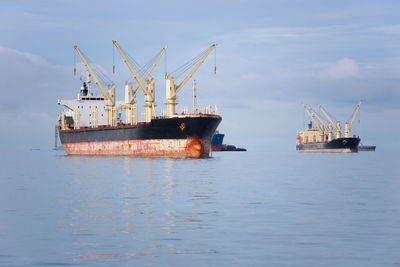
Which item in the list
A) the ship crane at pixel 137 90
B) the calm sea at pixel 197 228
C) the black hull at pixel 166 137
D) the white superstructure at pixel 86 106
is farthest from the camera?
the white superstructure at pixel 86 106

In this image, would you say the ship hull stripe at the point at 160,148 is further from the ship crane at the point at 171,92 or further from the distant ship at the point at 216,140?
the distant ship at the point at 216,140

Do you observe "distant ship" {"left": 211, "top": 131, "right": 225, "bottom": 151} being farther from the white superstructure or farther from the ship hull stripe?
the ship hull stripe

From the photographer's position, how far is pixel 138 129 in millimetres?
73188

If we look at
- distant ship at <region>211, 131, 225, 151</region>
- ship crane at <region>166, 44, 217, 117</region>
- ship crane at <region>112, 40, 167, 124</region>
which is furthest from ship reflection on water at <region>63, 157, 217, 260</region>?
distant ship at <region>211, 131, 225, 151</region>

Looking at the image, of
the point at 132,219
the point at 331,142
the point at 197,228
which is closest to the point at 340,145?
the point at 331,142

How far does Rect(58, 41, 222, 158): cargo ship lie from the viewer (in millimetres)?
68188

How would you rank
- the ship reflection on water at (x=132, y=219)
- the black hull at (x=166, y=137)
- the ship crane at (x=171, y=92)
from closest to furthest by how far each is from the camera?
1. the ship reflection on water at (x=132, y=219)
2. the black hull at (x=166, y=137)
3. the ship crane at (x=171, y=92)

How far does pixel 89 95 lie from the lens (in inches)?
4176

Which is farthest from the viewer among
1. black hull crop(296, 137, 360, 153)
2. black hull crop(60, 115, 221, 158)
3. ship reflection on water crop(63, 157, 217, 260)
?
black hull crop(296, 137, 360, 153)

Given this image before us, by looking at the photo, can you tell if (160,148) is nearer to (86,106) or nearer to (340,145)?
(86,106)

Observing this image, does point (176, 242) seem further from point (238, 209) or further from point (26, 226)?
point (238, 209)

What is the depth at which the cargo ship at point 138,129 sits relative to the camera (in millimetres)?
68188

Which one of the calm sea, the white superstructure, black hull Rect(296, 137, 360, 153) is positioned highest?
the white superstructure

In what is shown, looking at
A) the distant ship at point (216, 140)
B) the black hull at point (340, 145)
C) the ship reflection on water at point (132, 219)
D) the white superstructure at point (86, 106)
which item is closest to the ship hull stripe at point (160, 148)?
the white superstructure at point (86, 106)
